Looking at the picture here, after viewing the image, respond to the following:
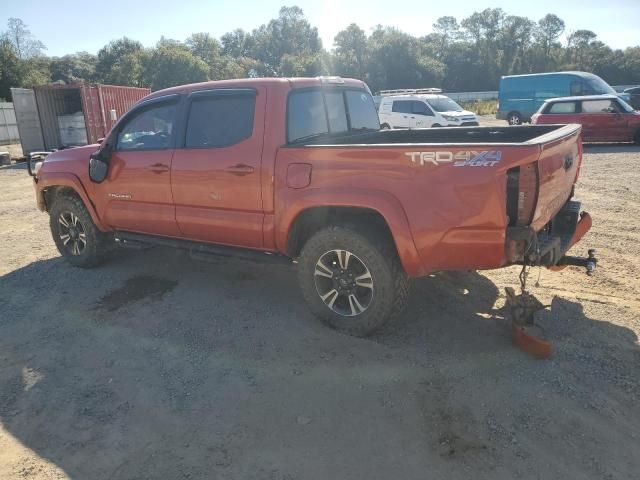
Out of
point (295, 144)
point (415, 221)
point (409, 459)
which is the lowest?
point (409, 459)

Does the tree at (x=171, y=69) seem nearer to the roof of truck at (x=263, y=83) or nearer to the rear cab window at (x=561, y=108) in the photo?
the rear cab window at (x=561, y=108)

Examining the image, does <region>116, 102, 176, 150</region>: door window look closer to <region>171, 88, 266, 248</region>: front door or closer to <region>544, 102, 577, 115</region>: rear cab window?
<region>171, 88, 266, 248</region>: front door

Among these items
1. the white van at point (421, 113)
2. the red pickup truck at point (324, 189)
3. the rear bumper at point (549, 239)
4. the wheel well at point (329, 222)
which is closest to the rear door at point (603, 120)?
the white van at point (421, 113)

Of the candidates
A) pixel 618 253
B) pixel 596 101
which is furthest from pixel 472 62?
pixel 618 253

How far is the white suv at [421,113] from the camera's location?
58.8 feet

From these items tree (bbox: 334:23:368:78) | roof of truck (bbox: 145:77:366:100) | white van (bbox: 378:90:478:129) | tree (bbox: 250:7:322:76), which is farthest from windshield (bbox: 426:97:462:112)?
tree (bbox: 250:7:322:76)

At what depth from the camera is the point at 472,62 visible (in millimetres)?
73562

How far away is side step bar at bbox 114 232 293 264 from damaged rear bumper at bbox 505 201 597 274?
1882 mm

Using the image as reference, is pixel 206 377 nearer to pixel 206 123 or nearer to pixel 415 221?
pixel 415 221

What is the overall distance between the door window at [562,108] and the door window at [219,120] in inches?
569

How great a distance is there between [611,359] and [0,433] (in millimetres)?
3955

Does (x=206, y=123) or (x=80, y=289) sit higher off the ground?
(x=206, y=123)

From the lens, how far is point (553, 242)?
12.5 feet

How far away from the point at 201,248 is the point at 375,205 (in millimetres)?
1947
